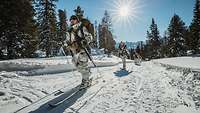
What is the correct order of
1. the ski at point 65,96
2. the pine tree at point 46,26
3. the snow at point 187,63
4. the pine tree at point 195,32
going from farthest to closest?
the pine tree at point 195,32
the pine tree at point 46,26
the snow at point 187,63
the ski at point 65,96

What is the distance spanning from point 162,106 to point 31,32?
82.8ft

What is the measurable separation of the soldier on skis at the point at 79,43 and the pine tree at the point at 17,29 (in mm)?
18944

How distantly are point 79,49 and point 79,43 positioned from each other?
10.0 inches

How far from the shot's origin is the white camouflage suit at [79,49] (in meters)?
9.79

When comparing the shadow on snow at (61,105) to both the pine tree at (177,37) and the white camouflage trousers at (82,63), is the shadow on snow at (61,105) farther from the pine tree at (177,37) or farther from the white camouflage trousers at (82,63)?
the pine tree at (177,37)

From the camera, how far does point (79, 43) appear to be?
984 centimetres

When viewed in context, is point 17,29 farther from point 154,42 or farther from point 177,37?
point 154,42

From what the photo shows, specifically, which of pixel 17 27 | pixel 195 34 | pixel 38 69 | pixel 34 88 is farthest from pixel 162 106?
pixel 195 34

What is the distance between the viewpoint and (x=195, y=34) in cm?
5612

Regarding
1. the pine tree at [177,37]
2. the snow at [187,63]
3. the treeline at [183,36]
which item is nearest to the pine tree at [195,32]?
the treeline at [183,36]

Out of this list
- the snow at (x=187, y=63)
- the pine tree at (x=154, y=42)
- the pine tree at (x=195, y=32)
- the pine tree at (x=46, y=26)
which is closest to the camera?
the snow at (x=187, y=63)

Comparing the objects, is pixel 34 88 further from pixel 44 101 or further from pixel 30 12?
pixel 30 12

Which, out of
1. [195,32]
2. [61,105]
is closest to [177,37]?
[195,32]

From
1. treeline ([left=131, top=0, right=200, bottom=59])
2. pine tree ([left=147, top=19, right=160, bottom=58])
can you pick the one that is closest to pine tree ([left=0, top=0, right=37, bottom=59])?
treeline ([left=131, top=0, right=200, bottom=59])
